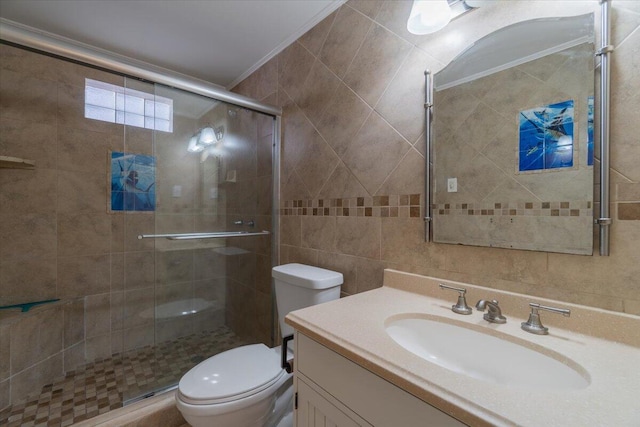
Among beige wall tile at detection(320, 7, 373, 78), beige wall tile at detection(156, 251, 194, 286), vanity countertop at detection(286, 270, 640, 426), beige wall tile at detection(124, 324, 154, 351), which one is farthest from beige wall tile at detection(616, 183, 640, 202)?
beige wall tile at detection(124, 324, 154, 351)

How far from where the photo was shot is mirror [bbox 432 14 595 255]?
2.55 feet

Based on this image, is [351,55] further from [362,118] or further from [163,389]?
[163,389]

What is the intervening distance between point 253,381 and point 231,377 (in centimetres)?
10

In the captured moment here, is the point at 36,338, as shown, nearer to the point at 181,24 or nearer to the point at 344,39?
the point at 181,24

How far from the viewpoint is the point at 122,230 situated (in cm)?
212

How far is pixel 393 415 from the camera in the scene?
0.58 metres

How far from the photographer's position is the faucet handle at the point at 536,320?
0.75m

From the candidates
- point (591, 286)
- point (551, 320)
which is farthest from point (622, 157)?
point (551, 320)

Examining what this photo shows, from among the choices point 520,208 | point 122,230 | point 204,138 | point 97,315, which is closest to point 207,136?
point 204,138

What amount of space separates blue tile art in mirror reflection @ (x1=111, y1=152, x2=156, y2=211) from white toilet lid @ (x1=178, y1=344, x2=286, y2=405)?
1213 mm

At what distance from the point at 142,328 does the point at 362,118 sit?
2152 mm

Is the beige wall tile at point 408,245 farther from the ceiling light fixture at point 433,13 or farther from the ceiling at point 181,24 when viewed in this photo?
the ceiling at point 181,24

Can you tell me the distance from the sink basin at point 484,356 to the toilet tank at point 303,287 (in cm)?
52

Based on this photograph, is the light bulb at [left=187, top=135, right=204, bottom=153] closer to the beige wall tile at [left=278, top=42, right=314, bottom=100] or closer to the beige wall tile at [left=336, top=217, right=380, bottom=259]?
the beige wall tile at [left=278, top=42, right=314, bottom=100]
